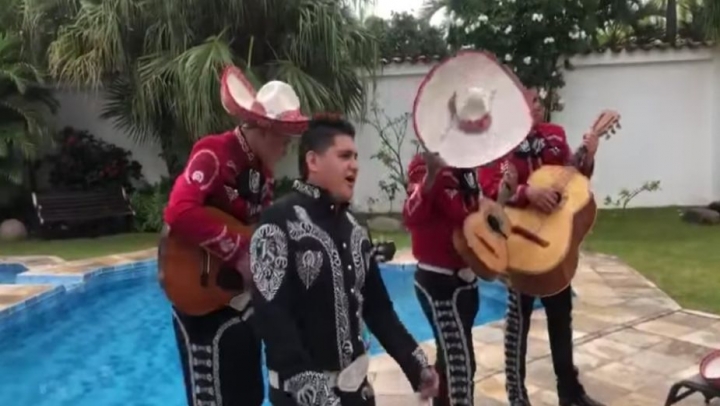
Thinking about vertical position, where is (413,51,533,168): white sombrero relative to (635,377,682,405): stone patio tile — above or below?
above

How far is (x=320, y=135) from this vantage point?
78.7 inches

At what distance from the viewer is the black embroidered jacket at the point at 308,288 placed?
190 cm

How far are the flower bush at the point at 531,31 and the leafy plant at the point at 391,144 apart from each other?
1.34m

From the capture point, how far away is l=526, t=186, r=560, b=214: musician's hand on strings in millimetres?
3178

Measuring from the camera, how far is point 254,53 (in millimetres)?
9242

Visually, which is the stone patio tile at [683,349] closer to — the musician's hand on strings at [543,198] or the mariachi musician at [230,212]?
the musician's hand on strings at [543,198]

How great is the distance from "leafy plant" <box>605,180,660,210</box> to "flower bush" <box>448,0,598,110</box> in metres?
1.52

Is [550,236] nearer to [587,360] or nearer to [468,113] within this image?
[468,113]

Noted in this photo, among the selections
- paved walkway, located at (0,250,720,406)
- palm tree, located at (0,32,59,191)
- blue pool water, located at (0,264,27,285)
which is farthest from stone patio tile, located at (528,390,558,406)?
palm tree, located at (0,32,59,191)

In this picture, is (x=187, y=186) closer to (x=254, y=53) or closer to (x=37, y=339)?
(x=37, y=339)

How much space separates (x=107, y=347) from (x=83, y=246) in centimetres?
341

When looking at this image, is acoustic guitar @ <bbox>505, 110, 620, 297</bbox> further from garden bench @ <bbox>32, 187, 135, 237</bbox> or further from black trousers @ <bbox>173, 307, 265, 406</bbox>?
garden bench @ <bbox>32, 187, 135, 237</bbox>

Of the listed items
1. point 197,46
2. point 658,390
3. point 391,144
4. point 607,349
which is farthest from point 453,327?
point 391,144

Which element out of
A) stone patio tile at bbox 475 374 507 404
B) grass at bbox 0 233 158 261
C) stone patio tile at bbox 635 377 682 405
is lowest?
grass at bbox 0 233 158 261
